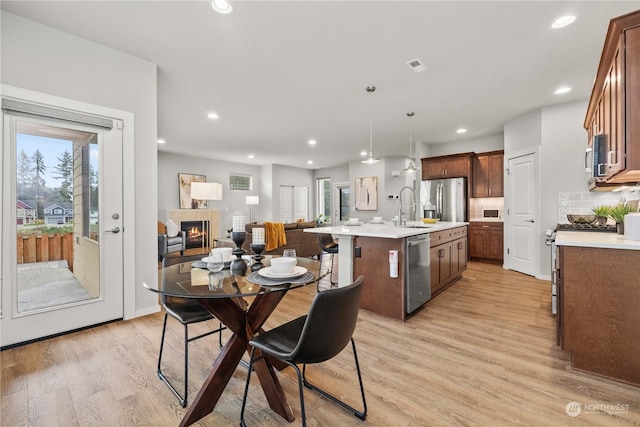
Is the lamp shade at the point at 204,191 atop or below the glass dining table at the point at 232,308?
atop

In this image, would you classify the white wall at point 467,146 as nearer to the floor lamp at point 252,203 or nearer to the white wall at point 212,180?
the floor lamp at point 252,203

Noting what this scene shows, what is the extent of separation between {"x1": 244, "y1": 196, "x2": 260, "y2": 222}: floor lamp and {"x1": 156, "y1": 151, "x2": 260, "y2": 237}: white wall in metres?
0.13

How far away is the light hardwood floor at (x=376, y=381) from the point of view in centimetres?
147

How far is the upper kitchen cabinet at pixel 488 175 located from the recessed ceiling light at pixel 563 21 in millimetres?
3525

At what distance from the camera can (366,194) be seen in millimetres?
8688

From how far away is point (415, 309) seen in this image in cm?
293

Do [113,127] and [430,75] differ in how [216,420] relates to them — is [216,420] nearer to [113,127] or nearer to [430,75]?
[113,127]

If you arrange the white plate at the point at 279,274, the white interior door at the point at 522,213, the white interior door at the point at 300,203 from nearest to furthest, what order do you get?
the white plate at the point at 279,274
the white interior door at the point at 522,213
the white interior door at the point at 300,203

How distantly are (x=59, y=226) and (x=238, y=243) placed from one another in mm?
1866

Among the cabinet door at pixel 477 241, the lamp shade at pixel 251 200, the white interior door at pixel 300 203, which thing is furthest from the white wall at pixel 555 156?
the white interior door at pixel 300 203

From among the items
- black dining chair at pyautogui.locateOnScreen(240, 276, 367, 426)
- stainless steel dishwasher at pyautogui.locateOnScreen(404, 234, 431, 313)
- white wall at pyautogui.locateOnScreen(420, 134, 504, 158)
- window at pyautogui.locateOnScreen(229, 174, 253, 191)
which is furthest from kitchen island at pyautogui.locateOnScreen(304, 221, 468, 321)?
window at pyautogui.locateOnScreen(229, 174, 253, 191)

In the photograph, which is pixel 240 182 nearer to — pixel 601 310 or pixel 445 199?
pixel 445 199

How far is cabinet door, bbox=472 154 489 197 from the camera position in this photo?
575 cm

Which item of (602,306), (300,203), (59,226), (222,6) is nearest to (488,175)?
(602,306)
